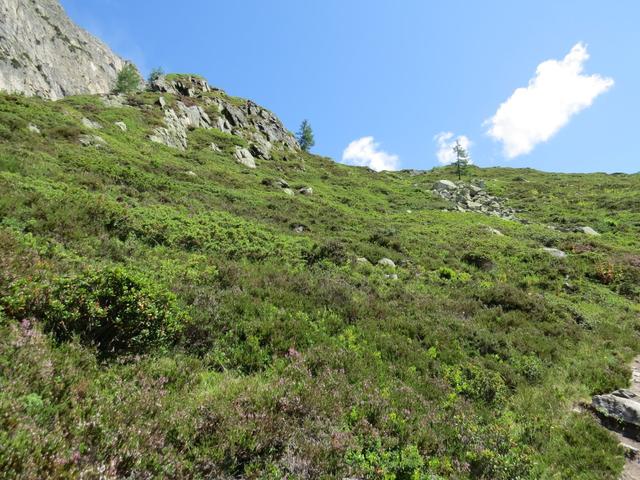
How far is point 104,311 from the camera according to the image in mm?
6105

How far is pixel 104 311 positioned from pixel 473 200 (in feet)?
169

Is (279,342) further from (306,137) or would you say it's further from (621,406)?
(306,137)

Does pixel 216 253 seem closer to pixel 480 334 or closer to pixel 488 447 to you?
pixel 480 334

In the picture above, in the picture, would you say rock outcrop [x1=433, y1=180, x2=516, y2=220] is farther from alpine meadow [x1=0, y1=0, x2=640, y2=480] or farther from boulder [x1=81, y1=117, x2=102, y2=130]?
boulder [x1=81, y1=117, x2=102, y2=130]

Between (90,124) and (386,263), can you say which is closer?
(386,263)

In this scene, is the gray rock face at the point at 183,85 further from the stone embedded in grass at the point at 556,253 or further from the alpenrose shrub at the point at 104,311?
the alpenrose shrub at the point at 104,311

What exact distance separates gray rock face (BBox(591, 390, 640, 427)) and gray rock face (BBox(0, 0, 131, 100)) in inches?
2907

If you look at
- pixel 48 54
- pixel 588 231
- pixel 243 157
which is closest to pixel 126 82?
pixel 48 54

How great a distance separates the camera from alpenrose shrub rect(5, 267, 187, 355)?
5809 mm

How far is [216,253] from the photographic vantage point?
13.4 meters

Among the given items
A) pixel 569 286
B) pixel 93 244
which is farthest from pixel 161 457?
pixel 569 286

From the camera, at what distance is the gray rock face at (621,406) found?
7.66 meters

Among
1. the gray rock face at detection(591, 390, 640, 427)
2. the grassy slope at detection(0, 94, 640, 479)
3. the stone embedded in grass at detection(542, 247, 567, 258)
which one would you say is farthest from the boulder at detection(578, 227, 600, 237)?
the gray rock face at detection(591, 390, 640, 427)

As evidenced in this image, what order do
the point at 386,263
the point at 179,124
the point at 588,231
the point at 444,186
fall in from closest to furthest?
1. the point at 386,263
2. the point at 588,231
3. the point at 179,124
4. the point at 444,186
